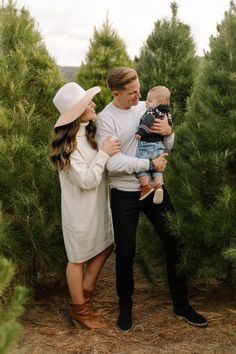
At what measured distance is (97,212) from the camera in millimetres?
3605

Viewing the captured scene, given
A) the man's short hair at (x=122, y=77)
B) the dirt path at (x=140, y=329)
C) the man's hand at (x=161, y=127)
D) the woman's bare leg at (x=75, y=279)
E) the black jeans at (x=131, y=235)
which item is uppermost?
the man's short hair at (x=122, y=77)

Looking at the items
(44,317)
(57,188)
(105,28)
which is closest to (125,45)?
(105,28)

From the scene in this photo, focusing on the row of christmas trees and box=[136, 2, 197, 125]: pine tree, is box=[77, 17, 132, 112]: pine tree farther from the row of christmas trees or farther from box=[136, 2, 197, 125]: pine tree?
the row of christmas trees

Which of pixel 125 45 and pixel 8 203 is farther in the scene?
pixel 125 45

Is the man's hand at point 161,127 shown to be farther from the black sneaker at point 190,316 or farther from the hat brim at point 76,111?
the black sneaker at point 190,316

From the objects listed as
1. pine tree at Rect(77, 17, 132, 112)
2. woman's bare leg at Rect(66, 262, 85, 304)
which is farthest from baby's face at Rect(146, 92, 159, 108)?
pine tree at Rect(77, 17, 132, 112)

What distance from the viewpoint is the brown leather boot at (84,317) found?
370 centimetres

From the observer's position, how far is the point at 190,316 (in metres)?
3.72

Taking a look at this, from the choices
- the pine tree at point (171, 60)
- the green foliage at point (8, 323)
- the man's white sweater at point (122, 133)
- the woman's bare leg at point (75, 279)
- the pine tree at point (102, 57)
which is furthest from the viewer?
the pine tree at point (102, 57)

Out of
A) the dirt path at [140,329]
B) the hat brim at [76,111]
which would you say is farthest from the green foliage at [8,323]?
the hat brim at [76,111]

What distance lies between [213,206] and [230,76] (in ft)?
3.15

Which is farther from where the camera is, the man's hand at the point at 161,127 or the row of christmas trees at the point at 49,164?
the row of christmas trees at the point at 49,164

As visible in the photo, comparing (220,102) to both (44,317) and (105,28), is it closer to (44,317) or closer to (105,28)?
(44,317)

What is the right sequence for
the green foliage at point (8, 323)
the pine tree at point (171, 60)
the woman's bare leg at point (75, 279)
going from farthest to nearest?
the pine tree at point (171, 60), the woman's bare leg at point (75, 279), the green foliage at point (8, 323)
